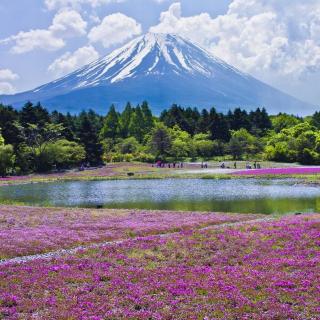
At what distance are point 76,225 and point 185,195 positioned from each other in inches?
940

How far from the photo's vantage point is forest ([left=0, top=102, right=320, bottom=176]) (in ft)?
284

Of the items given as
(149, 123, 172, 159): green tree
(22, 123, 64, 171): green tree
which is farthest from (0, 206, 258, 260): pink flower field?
(149, 123, 172, 159): green tree

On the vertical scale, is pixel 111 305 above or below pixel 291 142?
below

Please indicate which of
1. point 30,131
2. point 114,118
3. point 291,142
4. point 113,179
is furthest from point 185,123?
point 113,179

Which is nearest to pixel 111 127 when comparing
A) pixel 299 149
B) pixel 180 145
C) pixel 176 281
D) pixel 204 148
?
pixel 180 145

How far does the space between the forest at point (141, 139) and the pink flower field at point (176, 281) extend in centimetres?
6317

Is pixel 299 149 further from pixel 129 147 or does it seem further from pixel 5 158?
pixel 5 158

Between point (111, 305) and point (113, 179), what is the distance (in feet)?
198

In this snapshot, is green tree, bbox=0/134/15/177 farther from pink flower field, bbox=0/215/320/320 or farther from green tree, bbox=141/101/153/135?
pink flower field, bbox=0/215/320/320

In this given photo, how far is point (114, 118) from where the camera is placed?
133375mm

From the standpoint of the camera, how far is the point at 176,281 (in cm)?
1475

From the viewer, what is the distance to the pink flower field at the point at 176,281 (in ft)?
40.1

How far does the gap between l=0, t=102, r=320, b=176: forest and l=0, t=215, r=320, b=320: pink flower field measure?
207 ft

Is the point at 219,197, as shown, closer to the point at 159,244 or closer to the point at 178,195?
the point at 178,195
